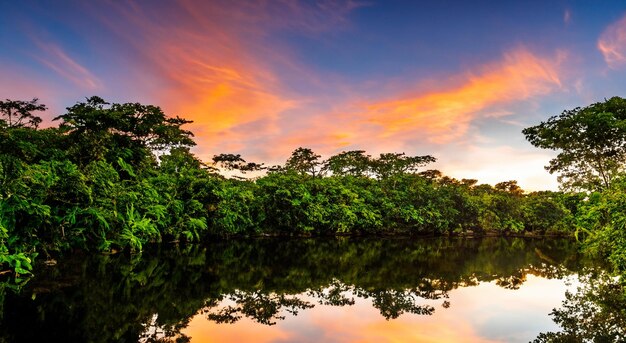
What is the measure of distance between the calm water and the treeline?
1.78 m

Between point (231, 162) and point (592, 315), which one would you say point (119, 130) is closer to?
point (231, 162)

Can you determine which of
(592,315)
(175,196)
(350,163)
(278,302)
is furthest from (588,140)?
(350,163)

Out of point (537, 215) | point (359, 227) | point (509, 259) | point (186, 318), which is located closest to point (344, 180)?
point (359, 227)

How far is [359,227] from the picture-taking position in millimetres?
40188

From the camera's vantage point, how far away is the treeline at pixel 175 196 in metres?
12.0

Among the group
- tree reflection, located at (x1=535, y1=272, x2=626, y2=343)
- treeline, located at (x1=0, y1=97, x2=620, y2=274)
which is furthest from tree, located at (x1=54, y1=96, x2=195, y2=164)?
tree reflection, located at (x1=535, y1=272, x2=626, y2=343)

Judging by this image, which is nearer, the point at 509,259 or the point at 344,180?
the point at 509,259

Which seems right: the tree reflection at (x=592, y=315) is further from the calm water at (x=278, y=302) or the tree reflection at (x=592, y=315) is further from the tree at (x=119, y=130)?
the tree at (x=119, y=130)

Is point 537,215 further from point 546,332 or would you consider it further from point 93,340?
point 93,340

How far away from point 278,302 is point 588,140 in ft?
52.0

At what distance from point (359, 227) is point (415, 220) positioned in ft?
23.5

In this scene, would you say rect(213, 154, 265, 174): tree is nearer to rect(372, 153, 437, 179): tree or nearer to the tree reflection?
rect(372, 153, 437, 179): tree

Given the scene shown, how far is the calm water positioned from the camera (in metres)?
7.21

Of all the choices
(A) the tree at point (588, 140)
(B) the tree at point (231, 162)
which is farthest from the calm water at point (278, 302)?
(B) the tree at point (231, 162)
